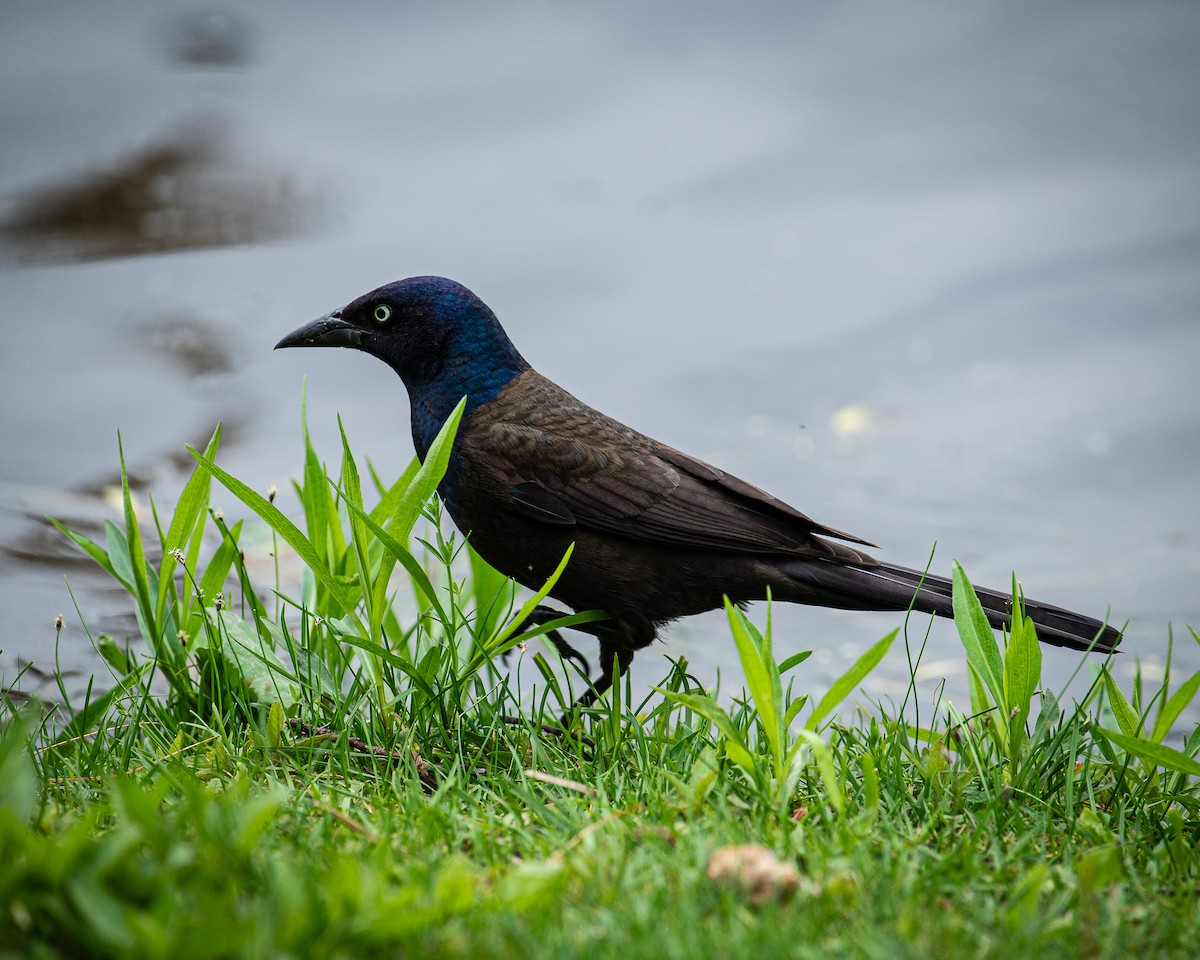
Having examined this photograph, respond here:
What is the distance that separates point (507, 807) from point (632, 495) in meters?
1.26

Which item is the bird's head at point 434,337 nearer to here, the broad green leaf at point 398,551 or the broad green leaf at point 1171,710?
the broad green leaf at point 398,551

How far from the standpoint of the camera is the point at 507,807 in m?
2.32

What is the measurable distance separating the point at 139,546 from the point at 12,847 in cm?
144

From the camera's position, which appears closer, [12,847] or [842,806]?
[12,847]

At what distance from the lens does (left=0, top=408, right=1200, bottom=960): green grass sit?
1590 mm

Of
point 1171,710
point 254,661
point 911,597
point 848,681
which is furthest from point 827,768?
point 254,661

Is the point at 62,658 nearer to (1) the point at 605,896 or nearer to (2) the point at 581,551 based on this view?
(2) the point at 581,551

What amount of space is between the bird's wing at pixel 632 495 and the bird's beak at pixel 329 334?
572 millimetres

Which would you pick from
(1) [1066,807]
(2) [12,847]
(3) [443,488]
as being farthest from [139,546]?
(1) [1066,807]

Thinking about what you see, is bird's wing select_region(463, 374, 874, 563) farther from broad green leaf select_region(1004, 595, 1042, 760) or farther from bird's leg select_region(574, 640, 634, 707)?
broad green leaf select_region(1004, 595, 1042, 760)

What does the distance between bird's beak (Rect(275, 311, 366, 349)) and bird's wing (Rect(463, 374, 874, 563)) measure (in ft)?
1.88

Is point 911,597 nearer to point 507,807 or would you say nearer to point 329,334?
point 507,807

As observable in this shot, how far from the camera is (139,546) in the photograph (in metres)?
3.05

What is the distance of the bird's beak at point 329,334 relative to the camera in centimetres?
376
